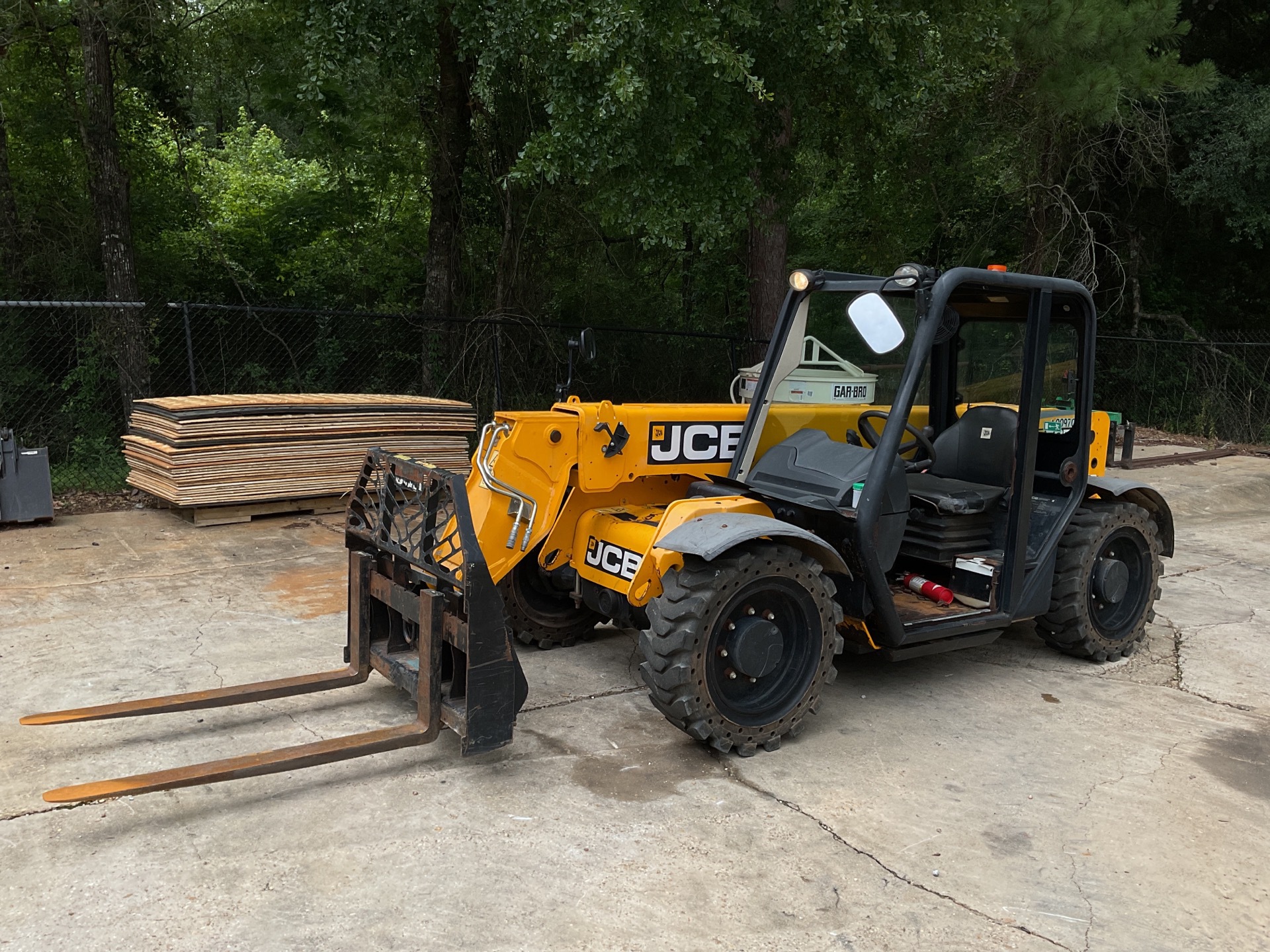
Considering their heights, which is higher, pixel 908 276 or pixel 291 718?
pixel 908 276

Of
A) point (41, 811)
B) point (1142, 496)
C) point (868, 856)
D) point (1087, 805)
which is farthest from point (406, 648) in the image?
point (1142, 496)

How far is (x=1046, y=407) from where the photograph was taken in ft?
18.7

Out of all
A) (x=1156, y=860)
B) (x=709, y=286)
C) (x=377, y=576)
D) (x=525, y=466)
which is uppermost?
(x=709, y=286)

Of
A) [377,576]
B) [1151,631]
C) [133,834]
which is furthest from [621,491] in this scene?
[1151,631]

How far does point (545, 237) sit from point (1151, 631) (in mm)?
9590

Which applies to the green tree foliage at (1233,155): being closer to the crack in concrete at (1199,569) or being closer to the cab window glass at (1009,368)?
the crack in concrete at (1199,569)

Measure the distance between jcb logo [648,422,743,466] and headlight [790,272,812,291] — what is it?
81cm

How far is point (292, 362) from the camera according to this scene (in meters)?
13.1

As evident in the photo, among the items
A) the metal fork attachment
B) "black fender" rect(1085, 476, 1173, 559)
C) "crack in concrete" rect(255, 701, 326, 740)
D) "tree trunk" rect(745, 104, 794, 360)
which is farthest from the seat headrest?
"tree trunk" rect(745, 104, 794, 360)

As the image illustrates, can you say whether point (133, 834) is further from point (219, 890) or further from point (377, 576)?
point (377, 576)

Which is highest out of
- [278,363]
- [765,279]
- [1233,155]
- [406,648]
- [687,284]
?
[1233,155]

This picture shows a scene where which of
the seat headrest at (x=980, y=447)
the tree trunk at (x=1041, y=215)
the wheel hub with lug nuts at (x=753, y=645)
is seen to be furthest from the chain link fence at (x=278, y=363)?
the wheel hub with lug nuts at (x=753, y=645)

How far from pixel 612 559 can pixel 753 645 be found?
0.93 m

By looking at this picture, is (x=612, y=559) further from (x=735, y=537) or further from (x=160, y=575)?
(x=160, y=575)
